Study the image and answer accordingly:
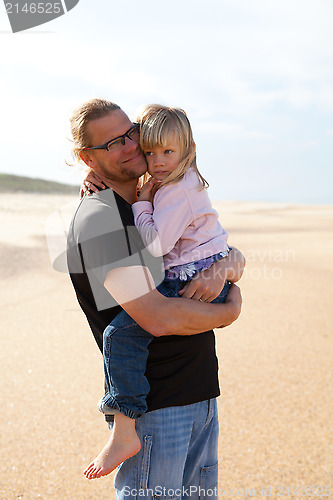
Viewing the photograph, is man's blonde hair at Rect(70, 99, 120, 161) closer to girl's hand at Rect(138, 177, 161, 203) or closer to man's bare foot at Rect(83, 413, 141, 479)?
girl's hand at Rect(138, 177, 161, 203)

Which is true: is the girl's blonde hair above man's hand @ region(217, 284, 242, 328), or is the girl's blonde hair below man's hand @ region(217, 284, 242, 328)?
above

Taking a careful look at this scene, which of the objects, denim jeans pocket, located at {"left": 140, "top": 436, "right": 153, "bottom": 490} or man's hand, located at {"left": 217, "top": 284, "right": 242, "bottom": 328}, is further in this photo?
man's hand, located at {"left": 217, "top": 284, "right": 242, "bottom": 328}

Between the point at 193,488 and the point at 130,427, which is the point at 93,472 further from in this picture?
the point at 193,488

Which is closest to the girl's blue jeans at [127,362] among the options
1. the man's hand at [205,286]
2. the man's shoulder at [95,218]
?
the man's hand at [205,286]

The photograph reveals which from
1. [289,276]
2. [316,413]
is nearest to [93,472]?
[316,413]

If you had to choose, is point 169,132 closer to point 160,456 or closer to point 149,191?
point 149,191

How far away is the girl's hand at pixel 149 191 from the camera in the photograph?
7.96 ft

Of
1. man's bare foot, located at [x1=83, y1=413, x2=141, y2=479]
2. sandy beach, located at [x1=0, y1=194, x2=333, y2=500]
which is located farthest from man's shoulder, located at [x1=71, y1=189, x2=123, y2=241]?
sandy beach, located at [x1=0, y1=194, x2=333, y2=500]

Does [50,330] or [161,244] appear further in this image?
[50,330]

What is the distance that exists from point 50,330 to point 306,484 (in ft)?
12.4

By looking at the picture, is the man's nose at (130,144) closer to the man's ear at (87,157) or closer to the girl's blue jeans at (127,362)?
the man's ear at (87,157)

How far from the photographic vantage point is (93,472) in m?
2.24

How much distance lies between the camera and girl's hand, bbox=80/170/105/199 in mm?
2213

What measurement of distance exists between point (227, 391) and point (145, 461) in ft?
9.84
